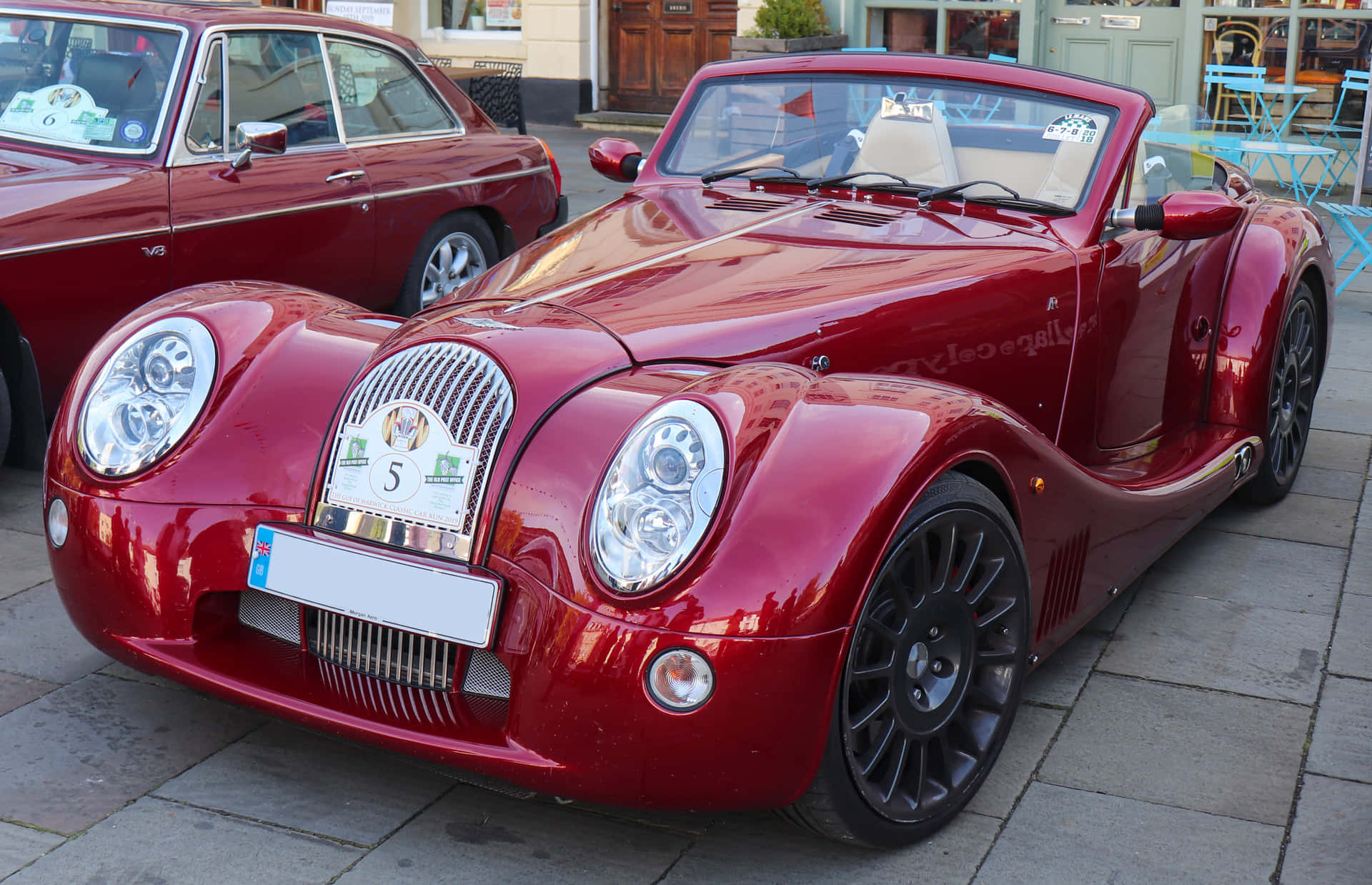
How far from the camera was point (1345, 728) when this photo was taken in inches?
136

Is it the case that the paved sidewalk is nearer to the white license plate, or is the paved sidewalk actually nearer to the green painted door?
the white license plate

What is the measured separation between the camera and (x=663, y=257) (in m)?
3.62

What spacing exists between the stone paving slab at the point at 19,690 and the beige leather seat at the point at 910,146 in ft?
8.41

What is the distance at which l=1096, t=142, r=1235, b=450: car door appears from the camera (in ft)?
13.7

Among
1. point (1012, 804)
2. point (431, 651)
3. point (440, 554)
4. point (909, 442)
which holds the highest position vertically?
point (909, 442)

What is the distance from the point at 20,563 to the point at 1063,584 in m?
2.98

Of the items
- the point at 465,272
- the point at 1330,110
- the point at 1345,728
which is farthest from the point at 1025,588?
the point at 1330,110

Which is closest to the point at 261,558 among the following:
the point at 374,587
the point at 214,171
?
the point at 374,587

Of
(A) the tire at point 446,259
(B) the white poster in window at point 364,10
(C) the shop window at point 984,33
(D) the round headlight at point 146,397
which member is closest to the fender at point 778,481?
(D) the round headlight at point 146,397

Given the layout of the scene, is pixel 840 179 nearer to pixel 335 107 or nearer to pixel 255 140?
pixel 255 140

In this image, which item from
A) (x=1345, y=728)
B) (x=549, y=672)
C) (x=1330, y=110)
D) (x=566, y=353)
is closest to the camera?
(x=549, y=672)

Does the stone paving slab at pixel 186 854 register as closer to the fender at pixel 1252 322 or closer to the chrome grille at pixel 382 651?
the chrome grille at pixel 382 651

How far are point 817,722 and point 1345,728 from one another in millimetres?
1615

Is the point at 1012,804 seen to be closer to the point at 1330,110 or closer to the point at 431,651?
the point at 431,651
